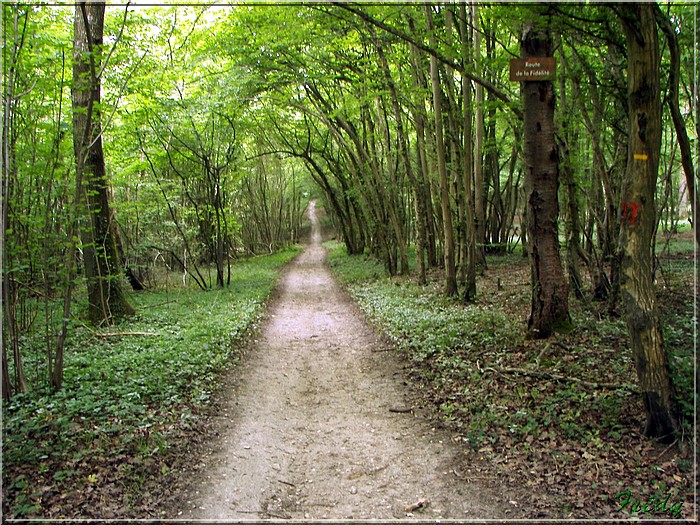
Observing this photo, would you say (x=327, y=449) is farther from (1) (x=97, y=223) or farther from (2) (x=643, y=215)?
(1) (x=97, y=223)

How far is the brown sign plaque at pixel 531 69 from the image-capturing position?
19.1ft

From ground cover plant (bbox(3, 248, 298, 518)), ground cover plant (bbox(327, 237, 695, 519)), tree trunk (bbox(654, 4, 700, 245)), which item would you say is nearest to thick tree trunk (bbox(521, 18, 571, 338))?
Answer: ground cover plant (bbox(327, 237, 695, 519))

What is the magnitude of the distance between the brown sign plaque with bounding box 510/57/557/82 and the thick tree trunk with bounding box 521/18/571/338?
893 mm

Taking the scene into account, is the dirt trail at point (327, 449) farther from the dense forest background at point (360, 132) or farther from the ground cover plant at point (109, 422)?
the dense forest background at point (360, 132)

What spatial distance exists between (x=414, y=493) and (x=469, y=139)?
25.3 ft

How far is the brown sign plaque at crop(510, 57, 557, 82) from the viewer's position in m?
5.82

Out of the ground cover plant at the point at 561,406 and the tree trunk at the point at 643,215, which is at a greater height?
the tree trunk at the point at 643,215

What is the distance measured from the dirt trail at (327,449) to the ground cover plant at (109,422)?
1.48 feet

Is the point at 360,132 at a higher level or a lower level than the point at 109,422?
higher

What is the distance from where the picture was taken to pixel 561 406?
4.99 m

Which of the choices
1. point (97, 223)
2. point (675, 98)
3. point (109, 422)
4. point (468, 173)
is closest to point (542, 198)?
point (675, 98)

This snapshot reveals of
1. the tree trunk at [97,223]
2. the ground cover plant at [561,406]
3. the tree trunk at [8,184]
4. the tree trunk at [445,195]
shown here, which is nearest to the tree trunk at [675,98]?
the ground cover plant at [561,406]

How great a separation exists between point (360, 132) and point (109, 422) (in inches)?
726

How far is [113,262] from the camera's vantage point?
34.8ft
